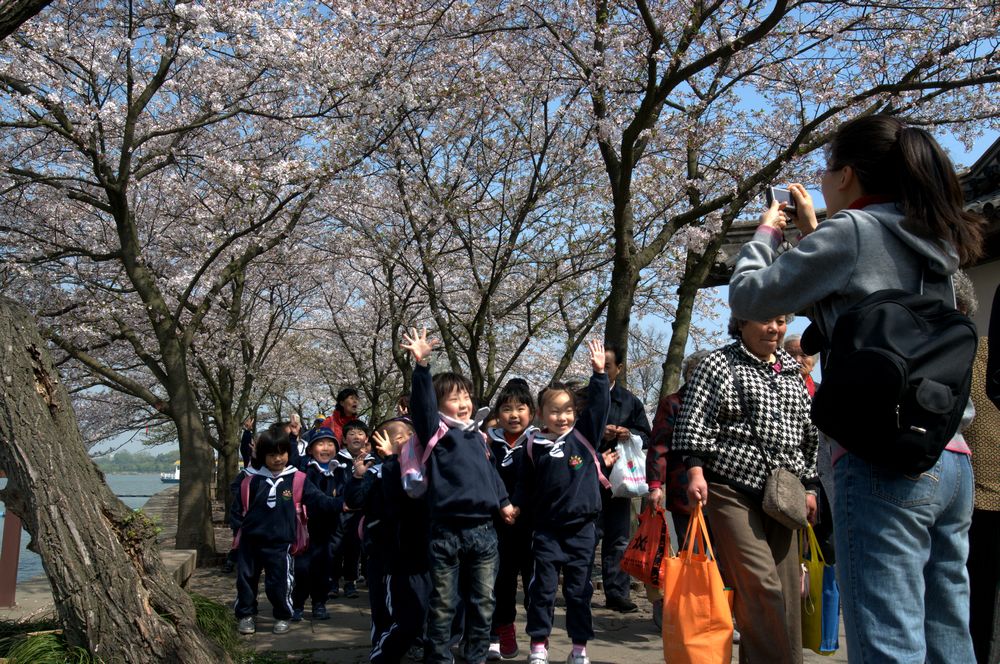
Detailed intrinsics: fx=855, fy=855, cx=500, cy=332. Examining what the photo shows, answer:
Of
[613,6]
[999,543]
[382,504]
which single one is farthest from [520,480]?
[613,6]

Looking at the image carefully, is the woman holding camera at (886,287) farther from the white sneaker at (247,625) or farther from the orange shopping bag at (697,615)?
the white sneaker at (247,625)

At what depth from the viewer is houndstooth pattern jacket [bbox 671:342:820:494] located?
3811 millimetres

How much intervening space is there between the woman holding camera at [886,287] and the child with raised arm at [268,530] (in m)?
4.93

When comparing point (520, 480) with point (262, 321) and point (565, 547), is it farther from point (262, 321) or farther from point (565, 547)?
point (262, 321)

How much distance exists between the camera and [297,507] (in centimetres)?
665

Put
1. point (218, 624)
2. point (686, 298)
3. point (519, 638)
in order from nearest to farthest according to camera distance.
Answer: point (218, 624) < point (519, 638) < point (686, 298)

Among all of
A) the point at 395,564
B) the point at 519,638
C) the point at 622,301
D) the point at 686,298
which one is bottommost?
the point at 519,638

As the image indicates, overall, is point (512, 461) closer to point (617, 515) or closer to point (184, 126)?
point (617, 515)

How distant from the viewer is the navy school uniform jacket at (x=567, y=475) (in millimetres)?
5082

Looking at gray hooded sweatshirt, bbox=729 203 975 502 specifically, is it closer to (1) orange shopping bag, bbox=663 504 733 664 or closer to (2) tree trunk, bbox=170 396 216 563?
(1) orange shopping bag, bbox=663 504 733 664

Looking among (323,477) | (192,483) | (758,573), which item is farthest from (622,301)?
(192,483)

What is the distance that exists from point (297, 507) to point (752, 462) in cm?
400

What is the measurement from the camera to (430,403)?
4.76m

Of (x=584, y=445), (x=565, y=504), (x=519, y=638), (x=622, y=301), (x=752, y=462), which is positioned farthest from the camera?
(x=622, y=301)
